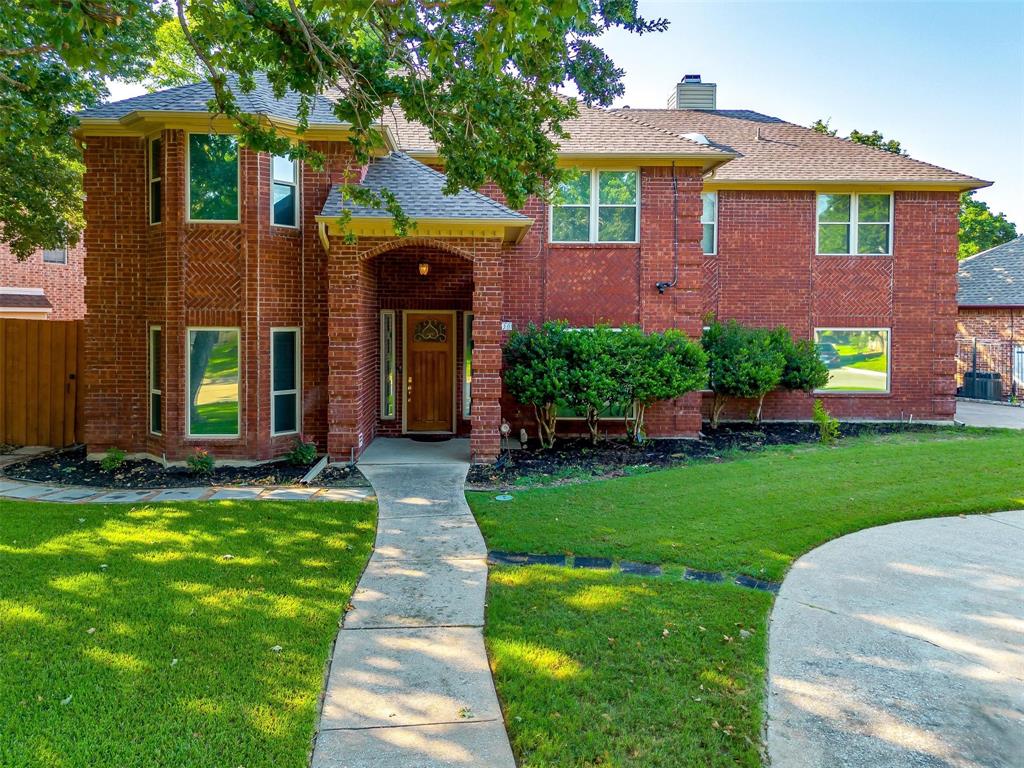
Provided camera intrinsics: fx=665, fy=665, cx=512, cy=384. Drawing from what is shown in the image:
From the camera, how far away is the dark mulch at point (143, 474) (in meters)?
9.52

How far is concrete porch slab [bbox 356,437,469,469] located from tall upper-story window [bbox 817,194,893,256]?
9.75 m

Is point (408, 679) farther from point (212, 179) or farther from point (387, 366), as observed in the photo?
point (387, 366)

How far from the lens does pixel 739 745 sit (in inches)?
131

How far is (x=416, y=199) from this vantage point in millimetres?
10531

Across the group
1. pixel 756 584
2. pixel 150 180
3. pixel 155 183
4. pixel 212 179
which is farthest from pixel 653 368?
pixel 150 180

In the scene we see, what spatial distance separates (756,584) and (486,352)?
598 cm

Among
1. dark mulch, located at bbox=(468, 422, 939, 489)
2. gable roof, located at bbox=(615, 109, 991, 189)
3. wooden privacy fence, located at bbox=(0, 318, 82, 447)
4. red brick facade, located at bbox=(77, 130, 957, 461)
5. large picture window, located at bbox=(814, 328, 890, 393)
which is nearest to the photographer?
dark mulch, located at bbox=(468, 422, 939, 489)

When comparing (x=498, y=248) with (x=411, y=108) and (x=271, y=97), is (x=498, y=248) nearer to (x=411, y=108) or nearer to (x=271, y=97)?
(x=411, y=108)

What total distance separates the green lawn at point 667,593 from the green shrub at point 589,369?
1.93 m

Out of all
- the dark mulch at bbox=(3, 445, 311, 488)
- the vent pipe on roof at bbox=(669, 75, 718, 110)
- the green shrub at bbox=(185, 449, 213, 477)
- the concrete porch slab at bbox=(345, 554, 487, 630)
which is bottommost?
the concrete porch slab at bbox=(345, 554, 487, 630)

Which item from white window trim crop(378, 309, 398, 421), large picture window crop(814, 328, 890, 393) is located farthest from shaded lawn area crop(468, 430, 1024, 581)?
white window trim crop(378, 309, 398, 421)

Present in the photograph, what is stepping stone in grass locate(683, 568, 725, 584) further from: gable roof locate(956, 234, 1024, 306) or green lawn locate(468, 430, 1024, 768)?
gable roof locate(956, 234, 1024, 306)

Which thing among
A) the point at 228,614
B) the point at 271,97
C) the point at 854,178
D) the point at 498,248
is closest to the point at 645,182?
the point at 498,248

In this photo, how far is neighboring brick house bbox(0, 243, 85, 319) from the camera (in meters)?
20.2
